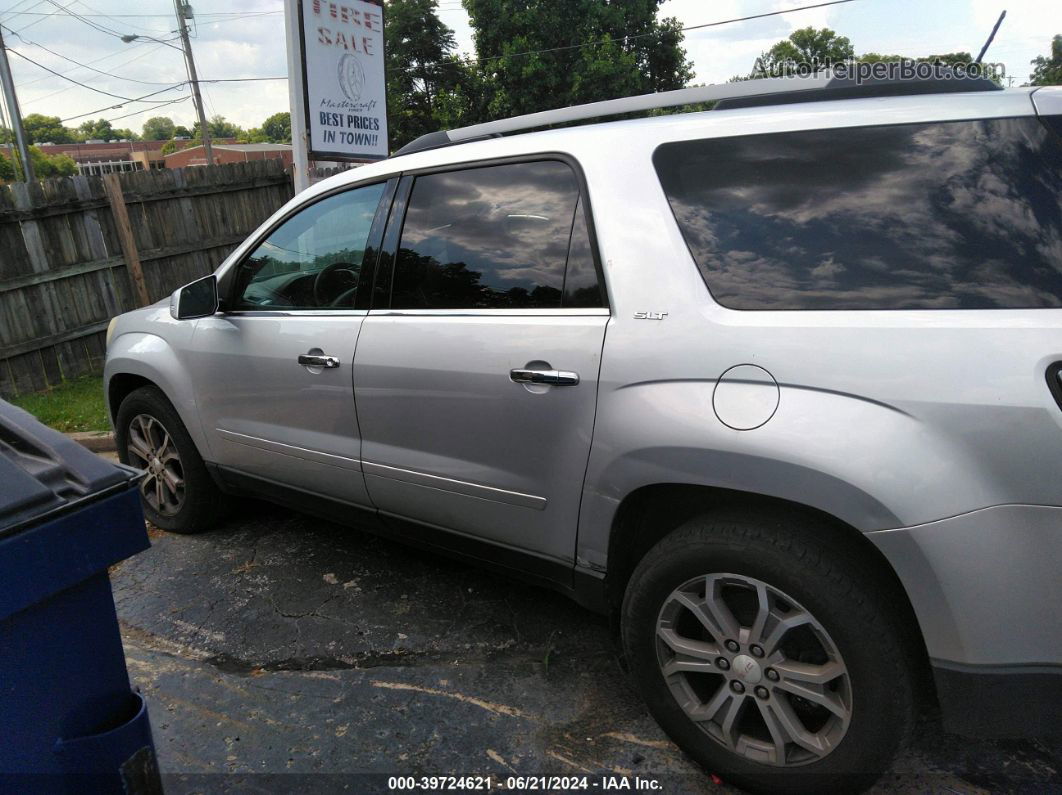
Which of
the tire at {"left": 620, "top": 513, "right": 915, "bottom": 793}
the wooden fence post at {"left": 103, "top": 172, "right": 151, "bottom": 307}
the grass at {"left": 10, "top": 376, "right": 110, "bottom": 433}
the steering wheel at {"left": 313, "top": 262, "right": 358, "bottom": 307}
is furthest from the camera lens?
the wooden fence post at {"left": 103, "top": 172, "right": 151, "bottom": 307}

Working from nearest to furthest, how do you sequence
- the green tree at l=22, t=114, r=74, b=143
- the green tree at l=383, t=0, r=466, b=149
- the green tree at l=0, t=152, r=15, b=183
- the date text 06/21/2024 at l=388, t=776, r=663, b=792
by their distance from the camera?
the date text 06/21/2024 at l=388, t=776, r=663, b=792 < the green tree at l=383, t=0, r=466, b=149 < the green tree at l=0, t=152, r=15, b=183 < the green tree at l=22, t=114, r=74, b=143

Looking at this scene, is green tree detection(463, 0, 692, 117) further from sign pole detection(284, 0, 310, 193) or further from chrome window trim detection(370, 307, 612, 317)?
chrome window trim detection(370, 307, 612, 317)

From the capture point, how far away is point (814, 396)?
1834 mm

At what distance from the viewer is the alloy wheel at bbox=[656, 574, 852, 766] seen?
1936 mm

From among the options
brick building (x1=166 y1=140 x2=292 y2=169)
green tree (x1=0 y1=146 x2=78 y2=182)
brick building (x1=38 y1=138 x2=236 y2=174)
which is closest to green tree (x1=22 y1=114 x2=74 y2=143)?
brick building (x1=38 y1=138 x2=236 y2=174)

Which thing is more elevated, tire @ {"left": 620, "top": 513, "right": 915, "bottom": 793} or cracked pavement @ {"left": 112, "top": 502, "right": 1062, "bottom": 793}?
tire @ {"left": 620, "top": 513, "right": 915, "bottom": 793}

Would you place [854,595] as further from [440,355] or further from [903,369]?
[440,355]

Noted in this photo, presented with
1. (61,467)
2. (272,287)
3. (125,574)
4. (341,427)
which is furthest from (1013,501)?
(125,574)

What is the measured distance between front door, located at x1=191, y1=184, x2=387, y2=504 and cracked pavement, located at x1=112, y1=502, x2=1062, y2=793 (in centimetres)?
53

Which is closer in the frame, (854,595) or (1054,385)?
(1054,385)

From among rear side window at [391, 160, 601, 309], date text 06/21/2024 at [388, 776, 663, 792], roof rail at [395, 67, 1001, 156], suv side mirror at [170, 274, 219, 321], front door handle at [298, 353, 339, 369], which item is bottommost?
date text 06/21/2024 at [388, 776, 663, 792]

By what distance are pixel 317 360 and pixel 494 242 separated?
907 mm

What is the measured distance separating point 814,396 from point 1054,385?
48 centimetres

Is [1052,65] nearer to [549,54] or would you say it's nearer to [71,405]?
[549,54]
